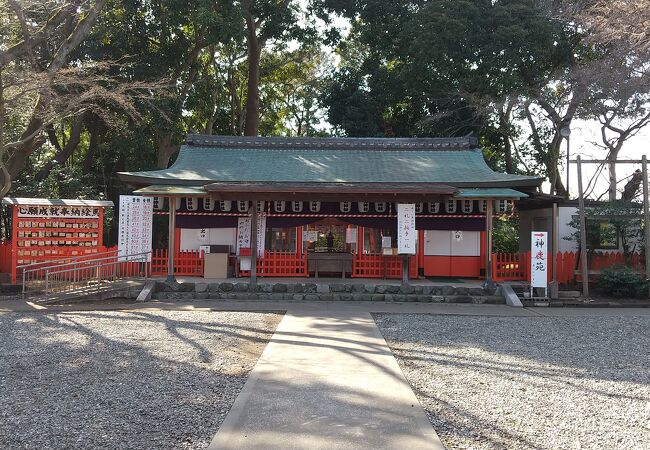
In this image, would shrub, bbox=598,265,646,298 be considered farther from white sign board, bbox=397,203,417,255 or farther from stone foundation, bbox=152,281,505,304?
white sign board, bbox=397,203,417,255

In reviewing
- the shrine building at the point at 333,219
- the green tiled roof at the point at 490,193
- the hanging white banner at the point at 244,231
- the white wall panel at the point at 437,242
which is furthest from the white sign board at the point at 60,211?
the green tiled roof at the point at 490,193

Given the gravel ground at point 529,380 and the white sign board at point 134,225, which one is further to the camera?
the white sign board at point 134,225

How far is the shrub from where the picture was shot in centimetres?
1345

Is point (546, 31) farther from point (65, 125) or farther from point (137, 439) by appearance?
point (65, 125)

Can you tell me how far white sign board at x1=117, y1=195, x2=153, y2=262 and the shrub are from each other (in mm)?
12813

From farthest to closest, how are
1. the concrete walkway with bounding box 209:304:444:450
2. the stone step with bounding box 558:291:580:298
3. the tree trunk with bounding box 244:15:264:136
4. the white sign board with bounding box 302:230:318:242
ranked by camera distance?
1. the tree trunk with bounding box 244:15:264:136
2. the white sign board with bounding box 302:230:318:242
3. the stone step with bounding box 558:291:580:298
4. the concrete walkway with bounding box 209:304:444:450

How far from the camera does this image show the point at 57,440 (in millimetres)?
4023

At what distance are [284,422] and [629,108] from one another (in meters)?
19.4

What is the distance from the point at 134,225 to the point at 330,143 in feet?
24.8

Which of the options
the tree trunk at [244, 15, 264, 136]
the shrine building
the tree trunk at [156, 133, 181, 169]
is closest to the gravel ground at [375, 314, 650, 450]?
the shrine building

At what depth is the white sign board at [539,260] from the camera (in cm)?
1243

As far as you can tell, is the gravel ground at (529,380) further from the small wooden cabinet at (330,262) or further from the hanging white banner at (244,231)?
the hanging white banner at (244,231)

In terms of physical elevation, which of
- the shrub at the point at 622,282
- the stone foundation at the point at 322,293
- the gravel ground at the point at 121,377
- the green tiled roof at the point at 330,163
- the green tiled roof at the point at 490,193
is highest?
the green tiled roof at the point at 330,163

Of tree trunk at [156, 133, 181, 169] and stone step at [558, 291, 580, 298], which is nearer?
stone step at [558, 291, 580, 298]
